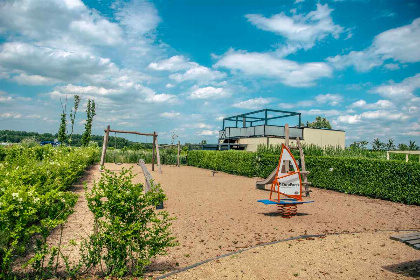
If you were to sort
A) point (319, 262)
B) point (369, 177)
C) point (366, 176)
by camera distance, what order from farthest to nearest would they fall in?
point (366, 176)
point (369, 177)
point (319, 262)

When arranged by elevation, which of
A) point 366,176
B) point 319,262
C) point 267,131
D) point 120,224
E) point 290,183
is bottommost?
point 319,262

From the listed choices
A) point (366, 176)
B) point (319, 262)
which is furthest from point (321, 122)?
point (319, 262)

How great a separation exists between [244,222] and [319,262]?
7.97ft

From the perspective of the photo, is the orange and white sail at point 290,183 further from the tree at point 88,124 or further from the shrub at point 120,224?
the tree at point 88,124

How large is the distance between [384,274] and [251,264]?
187 cm

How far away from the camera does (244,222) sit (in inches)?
259

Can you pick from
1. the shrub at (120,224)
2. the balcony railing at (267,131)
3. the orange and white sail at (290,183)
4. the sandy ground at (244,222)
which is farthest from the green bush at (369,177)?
the shrub at (120,224)

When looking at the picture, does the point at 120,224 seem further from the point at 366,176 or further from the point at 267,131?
the point at 267,131

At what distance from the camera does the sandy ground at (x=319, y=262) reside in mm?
3844

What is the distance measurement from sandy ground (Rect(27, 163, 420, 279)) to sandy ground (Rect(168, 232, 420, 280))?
0.21ft

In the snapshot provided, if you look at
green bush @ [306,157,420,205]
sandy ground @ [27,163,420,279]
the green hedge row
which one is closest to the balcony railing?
the green hedge row

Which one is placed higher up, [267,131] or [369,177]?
[267,131]

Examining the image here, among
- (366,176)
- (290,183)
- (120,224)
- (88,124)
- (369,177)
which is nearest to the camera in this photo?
(120,224)

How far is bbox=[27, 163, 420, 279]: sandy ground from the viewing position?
473 centimetres
